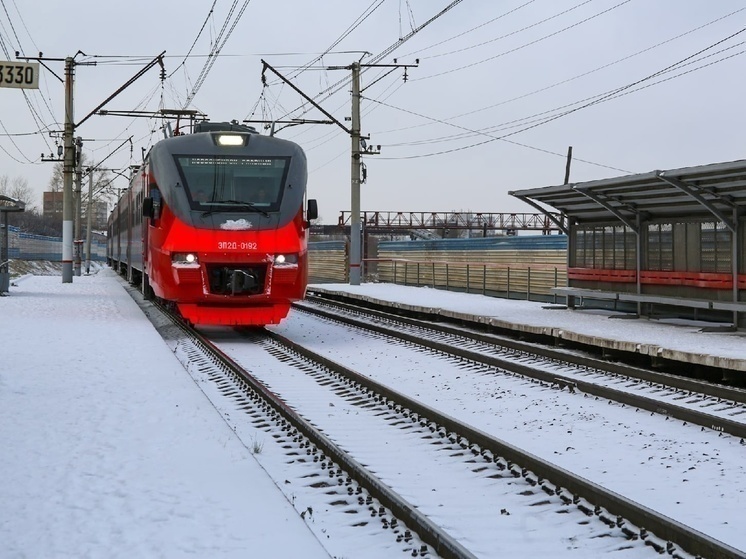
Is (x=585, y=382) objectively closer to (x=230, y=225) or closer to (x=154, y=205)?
(x=230, y=225)

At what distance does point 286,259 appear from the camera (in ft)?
51.0

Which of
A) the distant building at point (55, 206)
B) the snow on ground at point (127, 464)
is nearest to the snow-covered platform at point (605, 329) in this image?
the snow on ground at point (127, 464)

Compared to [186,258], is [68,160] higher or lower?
higher

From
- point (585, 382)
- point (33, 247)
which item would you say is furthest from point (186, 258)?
point (33, 247)

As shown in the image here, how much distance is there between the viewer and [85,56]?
31.1m

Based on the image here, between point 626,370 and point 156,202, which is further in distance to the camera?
point 156,202

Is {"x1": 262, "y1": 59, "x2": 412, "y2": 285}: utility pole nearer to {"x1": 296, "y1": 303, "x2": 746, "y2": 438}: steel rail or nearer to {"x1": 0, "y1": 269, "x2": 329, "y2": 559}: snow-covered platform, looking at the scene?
{"x1": 296, "y1": 303, "x2": 746, "y2": 438}: steel rail

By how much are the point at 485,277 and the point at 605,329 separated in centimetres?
1334

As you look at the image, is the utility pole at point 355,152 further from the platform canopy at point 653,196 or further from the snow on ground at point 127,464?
the snow on ground at point 127,464

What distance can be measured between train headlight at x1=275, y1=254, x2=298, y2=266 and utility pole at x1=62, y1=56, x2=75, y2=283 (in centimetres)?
1642

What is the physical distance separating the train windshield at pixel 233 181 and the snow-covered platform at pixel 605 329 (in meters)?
A: 4.54

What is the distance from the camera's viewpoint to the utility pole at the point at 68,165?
30.3 metres

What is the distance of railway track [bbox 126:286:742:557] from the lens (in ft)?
16.8

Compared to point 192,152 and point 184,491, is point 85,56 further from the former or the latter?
point 184,491
